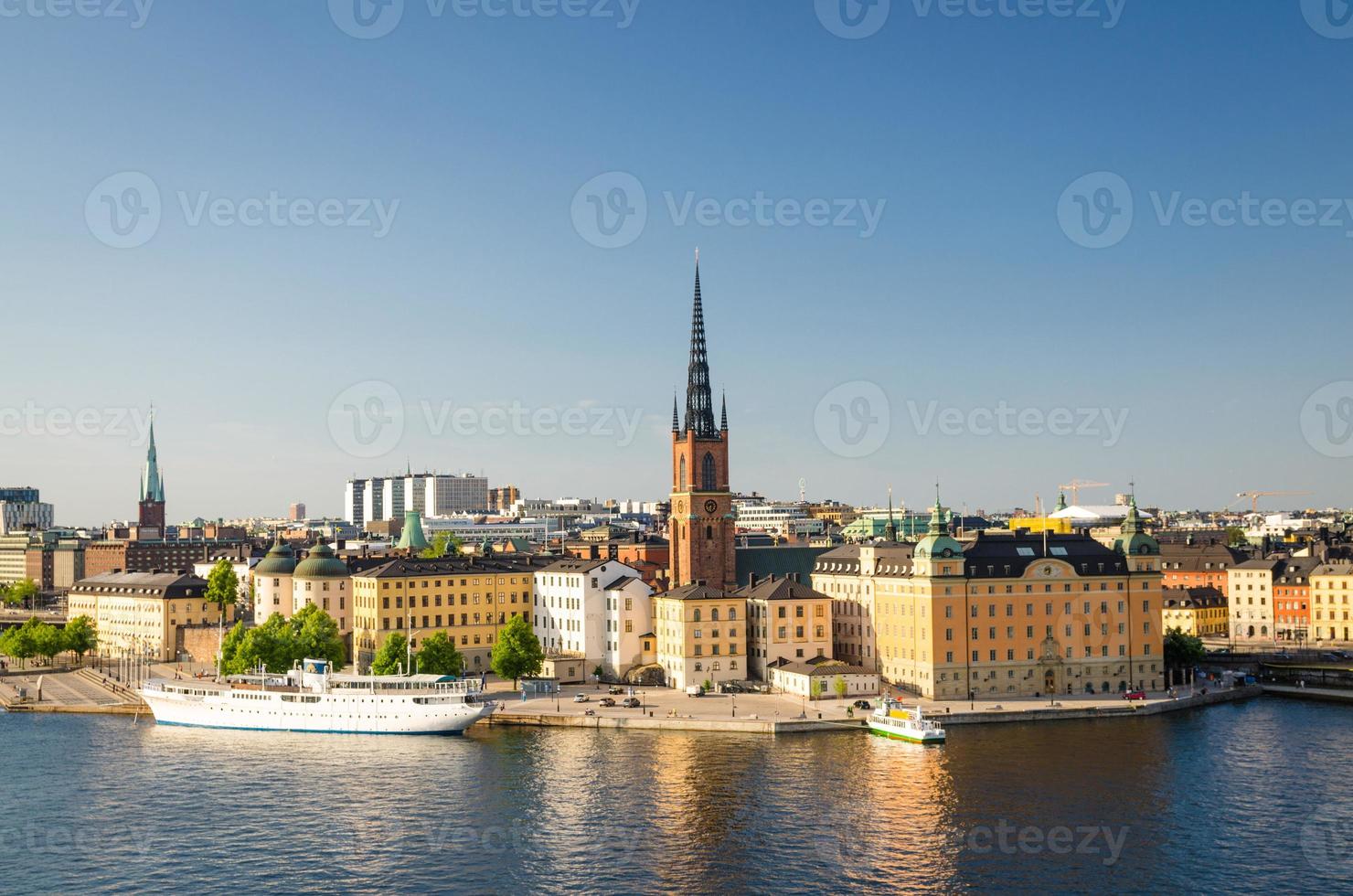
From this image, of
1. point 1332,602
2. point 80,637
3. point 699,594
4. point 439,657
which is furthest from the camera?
point 1332,602

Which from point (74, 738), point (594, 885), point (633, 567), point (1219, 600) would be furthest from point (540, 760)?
point (1219, 600)

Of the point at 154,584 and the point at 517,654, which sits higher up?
the point at 154,584

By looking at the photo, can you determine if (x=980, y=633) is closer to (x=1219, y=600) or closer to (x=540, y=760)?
(x=540, y=760)

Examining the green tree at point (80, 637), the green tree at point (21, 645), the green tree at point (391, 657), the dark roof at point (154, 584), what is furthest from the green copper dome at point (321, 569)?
the green tree at point (21, 645)

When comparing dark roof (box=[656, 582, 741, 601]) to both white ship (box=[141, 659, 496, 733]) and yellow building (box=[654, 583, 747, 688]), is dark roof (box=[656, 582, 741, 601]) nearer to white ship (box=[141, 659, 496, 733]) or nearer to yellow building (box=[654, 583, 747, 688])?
yellow building (box=[654, 583, 747, 688])

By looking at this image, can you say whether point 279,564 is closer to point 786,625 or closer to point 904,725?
point 786,625

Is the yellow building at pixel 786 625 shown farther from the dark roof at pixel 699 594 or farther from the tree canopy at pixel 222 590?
the tree canopy at pixel 222 590

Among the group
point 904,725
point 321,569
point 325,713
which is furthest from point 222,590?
point 904,725
